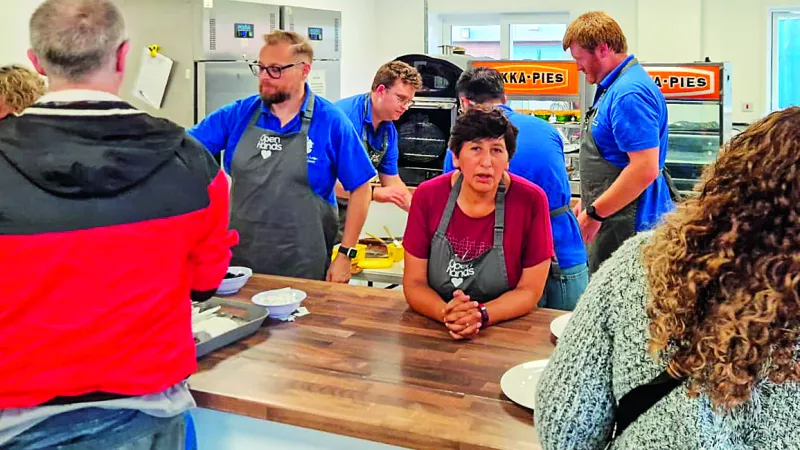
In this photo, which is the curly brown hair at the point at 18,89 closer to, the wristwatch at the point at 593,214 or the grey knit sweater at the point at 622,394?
the grey knit sweater at the point at 622,394

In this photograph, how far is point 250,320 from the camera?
200 centimetres

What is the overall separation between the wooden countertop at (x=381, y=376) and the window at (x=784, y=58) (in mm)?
6565

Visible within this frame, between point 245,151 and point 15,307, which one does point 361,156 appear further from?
point 15,307

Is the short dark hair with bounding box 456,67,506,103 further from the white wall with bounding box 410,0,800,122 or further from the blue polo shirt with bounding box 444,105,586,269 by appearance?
the white wall with bounding box 410,0,800,122

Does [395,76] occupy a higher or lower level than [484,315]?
higher

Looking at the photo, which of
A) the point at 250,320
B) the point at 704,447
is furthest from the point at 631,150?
the point at 704,447

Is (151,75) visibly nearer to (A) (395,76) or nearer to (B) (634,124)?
(A) (395,76)

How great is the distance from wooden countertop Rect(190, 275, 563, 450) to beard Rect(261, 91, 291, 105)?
0.89 m

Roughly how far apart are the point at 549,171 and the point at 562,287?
1.35 ft

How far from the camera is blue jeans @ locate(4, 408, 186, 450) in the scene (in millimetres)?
1386

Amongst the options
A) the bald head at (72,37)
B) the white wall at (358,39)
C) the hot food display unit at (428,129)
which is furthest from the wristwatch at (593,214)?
the white wall at (358,39)

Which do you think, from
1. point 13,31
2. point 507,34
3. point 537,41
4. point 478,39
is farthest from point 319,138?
point 478,39

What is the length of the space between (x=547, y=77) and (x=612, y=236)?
78.3 inches

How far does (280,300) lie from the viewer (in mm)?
2148
